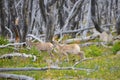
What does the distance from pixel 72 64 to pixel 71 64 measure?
36mm

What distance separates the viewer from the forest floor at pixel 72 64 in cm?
1014

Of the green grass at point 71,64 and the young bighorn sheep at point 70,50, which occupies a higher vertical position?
the young bighorn sheep at point 70,50

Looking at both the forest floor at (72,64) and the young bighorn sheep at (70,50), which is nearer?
the forest floor at (72,64)

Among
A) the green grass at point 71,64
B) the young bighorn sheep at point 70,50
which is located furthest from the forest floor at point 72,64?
the young bighorn sheep at point 70,50

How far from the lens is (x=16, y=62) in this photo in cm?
1291

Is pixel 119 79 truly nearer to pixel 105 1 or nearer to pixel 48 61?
pixel 48 61

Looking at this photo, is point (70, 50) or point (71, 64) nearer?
point (71, 64)

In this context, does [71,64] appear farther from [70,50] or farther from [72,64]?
[70,50]

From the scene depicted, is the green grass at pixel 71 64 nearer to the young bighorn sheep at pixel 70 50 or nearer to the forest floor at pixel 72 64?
the forest floor at pixel 72 64

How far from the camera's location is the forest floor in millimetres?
10141

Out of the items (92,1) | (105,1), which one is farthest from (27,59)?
(105,1)

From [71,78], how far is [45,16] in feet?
20.5

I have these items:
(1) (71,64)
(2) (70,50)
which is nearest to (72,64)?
(1) (71,64)

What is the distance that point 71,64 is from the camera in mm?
12344
